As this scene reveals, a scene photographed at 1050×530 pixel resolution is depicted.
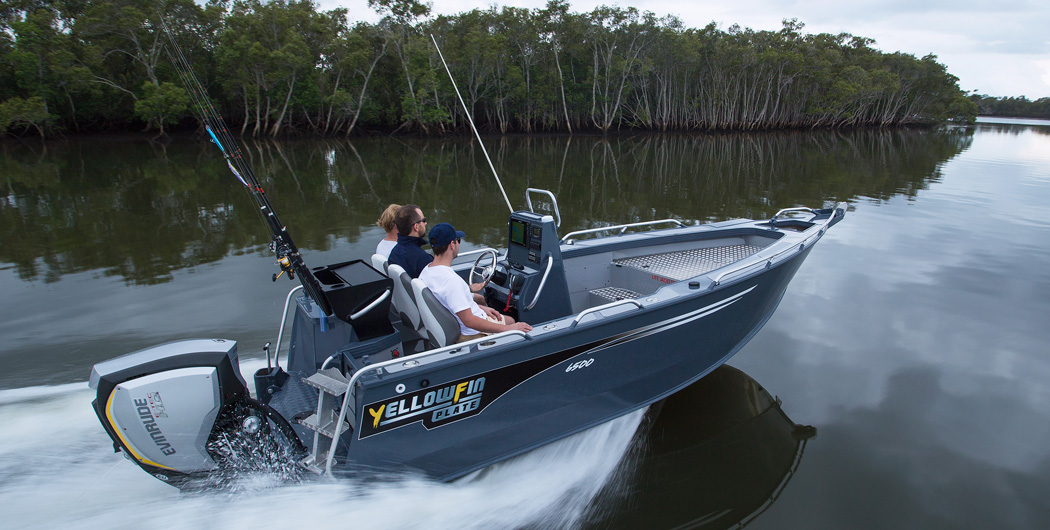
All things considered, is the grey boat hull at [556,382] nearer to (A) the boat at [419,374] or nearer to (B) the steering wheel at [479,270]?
(A) the boat at [419,374]

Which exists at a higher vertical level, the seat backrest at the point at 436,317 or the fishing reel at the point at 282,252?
the fishing reel at the point at 282,252

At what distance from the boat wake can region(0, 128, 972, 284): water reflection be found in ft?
13.1

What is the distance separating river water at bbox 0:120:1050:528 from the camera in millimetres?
3266

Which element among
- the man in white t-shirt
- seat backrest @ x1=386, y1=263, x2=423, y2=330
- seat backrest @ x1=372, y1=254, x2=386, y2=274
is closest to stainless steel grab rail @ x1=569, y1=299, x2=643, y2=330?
the man in white t-shirt

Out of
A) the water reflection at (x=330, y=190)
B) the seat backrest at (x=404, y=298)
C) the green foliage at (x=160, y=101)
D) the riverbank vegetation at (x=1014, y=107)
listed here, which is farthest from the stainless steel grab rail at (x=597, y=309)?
the riverbank vegetation at (x=1014, y=107)

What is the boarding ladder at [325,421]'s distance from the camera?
2943mm

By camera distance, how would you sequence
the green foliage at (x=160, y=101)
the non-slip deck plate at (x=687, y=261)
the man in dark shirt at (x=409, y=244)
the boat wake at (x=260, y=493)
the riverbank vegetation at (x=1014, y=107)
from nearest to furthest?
the boat wake at (x=260, y=493), the man in dark shirt at (x=409, y=244), the non-slip deck plate at (x=687, y=261), the green foliage at (x=160, y=101), the riverbank vegetation at (x=1014, y=107)

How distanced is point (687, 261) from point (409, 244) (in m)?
2.87

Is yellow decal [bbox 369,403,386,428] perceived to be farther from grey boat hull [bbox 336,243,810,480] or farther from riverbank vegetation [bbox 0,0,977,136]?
riverbank vegetation [bbox 0,0,977,136]

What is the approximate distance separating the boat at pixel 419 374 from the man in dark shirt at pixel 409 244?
26 centimetres

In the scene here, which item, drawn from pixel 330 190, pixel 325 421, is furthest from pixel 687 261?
pixel 330 190

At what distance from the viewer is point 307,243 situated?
28.7 feet

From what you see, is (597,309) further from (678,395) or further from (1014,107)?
(1014,107)

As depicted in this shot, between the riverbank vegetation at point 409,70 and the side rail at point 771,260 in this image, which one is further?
the riverbank vegetation at point 409,70
